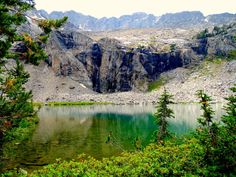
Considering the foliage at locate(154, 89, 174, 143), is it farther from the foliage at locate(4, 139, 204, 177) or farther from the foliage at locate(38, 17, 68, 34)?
the foliage at locate(38, 17, 68, 34)

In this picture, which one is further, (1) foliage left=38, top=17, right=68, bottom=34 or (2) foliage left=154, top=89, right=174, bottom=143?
(2) foliage left=154, top=89, right=174, bottom=143

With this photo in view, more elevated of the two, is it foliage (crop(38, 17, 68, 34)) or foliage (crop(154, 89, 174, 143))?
foliage (crop(38, 17, 68, 34))

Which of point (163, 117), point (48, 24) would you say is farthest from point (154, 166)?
point (163, 117)

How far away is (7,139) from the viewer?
2719cm

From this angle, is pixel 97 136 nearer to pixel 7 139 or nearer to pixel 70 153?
pixel 70 153

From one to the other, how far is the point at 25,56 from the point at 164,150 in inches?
531

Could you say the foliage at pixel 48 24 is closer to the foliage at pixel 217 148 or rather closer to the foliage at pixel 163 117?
the foliage at pixel 217 148

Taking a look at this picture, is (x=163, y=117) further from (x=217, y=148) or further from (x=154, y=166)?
(x=154, y=166)

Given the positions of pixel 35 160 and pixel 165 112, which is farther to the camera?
pixel 35 160

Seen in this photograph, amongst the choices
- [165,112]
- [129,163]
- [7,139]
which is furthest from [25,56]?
[165,112]


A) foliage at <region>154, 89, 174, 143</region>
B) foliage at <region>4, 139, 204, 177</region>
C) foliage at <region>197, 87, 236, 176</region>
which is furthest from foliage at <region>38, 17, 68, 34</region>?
foliage at <region>154, 89, 174, 143</region>

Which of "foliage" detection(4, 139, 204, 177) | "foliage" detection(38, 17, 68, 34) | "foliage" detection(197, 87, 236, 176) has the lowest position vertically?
"foliage" detection(4, 139, 204, 177)

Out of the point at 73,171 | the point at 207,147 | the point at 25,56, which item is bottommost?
the point at 73,171

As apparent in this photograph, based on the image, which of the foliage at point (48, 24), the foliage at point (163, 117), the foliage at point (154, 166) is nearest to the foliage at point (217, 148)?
the foliage at point (154, 166)
